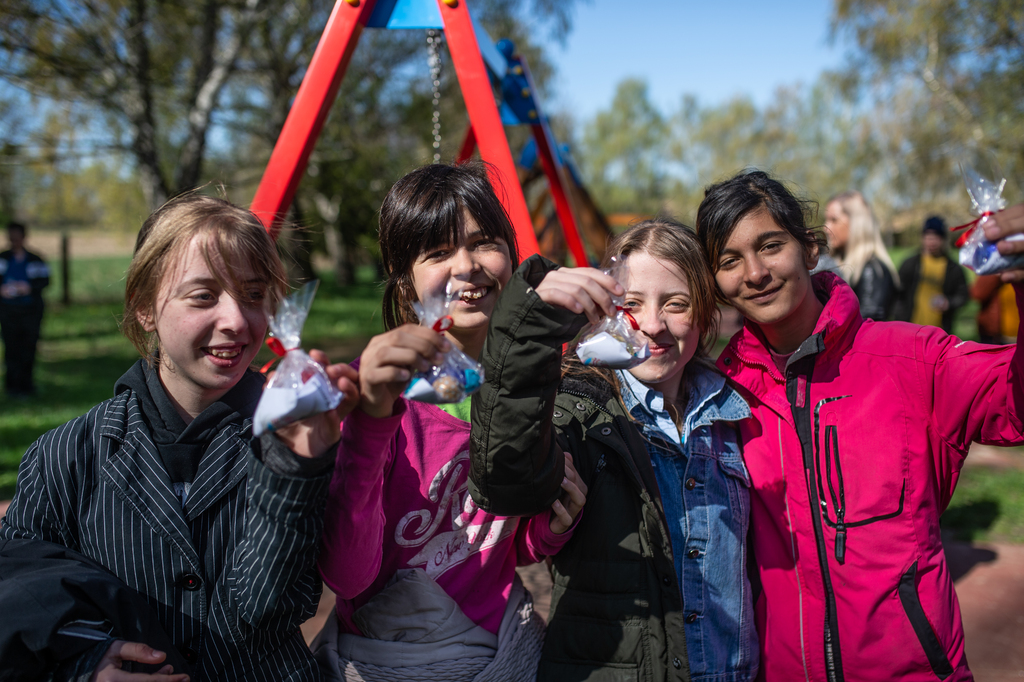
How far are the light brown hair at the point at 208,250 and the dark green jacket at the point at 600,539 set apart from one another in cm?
60

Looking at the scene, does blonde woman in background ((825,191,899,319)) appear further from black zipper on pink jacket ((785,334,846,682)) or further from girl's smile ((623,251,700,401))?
girl's smile ((623,251,700,401))

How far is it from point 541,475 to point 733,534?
2.43 ft

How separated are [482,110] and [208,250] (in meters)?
1.64

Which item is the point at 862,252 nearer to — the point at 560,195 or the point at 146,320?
the point at 560,195

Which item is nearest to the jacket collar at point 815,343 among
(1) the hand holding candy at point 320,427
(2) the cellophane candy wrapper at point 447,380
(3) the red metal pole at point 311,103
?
Result: (2) the cellophane candy wrapper at point 447,380

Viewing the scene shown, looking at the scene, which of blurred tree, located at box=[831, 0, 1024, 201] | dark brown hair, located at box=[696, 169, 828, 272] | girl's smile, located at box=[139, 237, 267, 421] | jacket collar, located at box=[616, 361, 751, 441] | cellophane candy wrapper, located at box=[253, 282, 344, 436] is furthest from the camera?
blurred tree, located at box=[831, 0, 1024, 201]

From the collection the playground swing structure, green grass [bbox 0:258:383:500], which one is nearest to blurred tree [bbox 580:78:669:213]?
green grass [bbox 0:258:383:500]

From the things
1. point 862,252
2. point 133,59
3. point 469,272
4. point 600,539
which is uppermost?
point 133,59

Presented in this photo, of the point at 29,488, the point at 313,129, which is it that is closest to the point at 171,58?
the point at 313,129

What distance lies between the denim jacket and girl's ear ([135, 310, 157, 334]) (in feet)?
3.99

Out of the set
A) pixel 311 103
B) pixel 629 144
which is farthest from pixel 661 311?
pixel 629 144

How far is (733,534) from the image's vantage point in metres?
1.83

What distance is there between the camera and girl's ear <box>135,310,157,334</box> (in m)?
1.63

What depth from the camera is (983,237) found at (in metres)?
1.41
